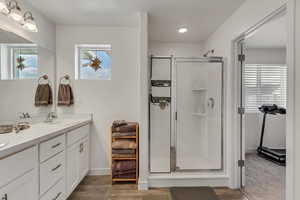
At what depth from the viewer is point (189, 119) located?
3461 millimetres

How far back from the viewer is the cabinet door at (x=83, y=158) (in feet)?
8.43

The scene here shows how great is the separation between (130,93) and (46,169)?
169cm

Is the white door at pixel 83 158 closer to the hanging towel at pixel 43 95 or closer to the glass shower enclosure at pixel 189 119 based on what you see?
the hanging towel at pixel 43 95

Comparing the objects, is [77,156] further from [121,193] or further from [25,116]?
[25,116]

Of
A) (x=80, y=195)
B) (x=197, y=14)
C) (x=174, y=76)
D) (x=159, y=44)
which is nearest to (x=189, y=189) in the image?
(x=80, y=195)

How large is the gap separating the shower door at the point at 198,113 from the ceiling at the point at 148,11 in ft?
2.02

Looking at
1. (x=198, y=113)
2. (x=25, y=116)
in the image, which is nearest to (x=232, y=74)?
(x=198, y=113)

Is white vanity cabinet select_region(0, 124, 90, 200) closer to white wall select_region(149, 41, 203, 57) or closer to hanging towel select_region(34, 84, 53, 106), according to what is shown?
hanging towel select_region(34, 84, 53, 106)

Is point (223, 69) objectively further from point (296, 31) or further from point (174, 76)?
point (296, 31)

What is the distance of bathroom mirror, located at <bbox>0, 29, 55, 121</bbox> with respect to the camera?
6.95 feet

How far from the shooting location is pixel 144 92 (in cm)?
252

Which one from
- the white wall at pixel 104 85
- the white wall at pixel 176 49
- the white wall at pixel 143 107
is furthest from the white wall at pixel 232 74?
the white wall at pixel 104 85

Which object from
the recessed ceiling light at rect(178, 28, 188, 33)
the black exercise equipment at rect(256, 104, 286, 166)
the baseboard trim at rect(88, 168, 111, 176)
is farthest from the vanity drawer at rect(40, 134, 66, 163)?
the black exercise equipment at rect(256, 104, 286, 166)

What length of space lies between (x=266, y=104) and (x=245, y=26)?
2.81 meters
